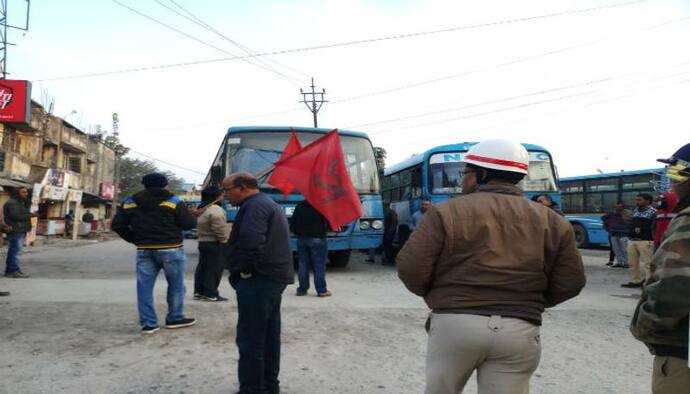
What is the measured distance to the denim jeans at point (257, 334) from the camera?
357 cm

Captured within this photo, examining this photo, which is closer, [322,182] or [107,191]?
[322,182]

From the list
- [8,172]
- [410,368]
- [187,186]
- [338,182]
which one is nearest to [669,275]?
[410,368]

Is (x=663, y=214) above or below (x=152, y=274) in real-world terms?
above

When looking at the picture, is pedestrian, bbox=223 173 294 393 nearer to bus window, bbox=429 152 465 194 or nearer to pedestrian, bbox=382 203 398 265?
bus window, bbox=429 152 465 194

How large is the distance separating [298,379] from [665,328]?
285 centimetres

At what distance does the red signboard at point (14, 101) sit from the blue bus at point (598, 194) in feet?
78.5

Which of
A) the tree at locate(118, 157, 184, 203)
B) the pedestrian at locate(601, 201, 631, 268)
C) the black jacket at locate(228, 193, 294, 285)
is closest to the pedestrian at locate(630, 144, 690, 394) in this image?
the black jacket at locate(228, 193, 294, 285)

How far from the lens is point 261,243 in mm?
3645

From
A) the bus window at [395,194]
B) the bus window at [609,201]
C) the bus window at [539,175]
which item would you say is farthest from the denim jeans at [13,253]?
the bus window at [609,201]

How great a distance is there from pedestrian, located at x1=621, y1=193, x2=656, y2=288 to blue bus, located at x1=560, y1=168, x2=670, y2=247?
32.4 ft

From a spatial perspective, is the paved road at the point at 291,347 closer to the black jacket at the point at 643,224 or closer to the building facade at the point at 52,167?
the black jacket at the point at 643,224

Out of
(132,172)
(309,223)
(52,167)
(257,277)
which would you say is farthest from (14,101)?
(132,172)

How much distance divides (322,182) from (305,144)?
3.19m

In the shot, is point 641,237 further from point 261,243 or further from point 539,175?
point 261,243
